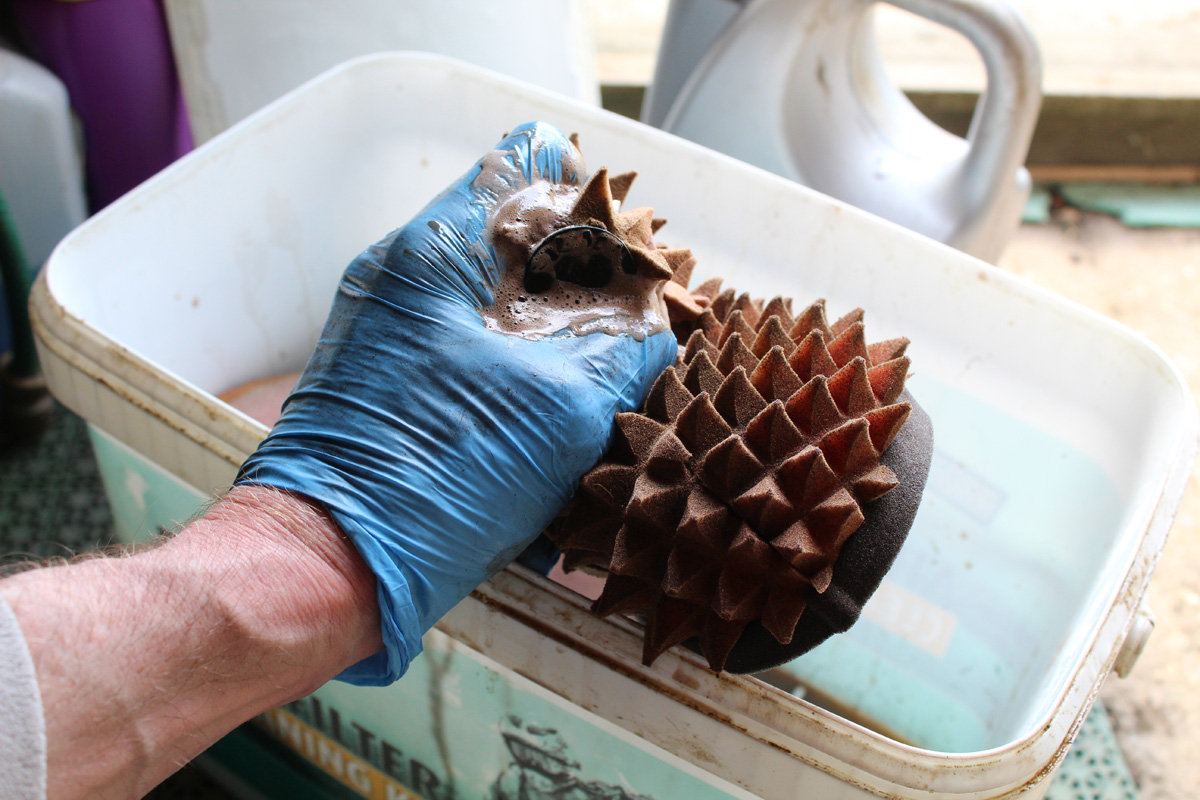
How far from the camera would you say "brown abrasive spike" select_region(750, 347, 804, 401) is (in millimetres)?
677

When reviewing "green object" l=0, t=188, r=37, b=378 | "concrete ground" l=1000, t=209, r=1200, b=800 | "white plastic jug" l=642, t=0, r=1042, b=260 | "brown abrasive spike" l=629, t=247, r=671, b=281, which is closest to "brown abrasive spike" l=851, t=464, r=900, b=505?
"brown abrasive spike" l=629, t=247, r=671, b=281

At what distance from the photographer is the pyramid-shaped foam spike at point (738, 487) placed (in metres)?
0.61

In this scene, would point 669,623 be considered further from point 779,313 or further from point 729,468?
point 779,313

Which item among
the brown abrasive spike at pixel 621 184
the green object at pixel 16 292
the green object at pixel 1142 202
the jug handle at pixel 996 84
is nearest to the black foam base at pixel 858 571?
the brown abrasive spike at pixel 621 184

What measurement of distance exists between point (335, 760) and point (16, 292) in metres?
0.87

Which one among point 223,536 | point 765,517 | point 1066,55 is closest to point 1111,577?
point 765,517

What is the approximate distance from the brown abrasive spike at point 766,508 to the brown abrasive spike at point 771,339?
0.14m

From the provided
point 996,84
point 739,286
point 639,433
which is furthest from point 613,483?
point 996,84

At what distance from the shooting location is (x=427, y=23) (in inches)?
54.2

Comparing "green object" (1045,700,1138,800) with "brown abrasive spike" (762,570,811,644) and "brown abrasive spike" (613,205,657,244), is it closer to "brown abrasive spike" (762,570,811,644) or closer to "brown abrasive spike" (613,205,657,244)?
"brown abrasive spike" (762,570,811,644)

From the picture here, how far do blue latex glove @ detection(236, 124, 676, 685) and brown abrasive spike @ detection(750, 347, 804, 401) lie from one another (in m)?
0.09

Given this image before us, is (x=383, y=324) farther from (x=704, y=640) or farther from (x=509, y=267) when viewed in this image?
(x=704, y=640)

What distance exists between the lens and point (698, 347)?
30.0 inches

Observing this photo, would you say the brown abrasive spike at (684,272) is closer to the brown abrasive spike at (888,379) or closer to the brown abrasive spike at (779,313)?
the brown abrasive spike at (779,313)
